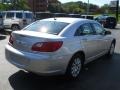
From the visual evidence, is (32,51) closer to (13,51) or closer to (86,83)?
(13,51)

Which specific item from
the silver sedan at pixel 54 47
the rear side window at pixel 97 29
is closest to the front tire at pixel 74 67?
the silver sedan at pixel 54 47

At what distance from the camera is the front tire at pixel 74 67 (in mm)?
6414

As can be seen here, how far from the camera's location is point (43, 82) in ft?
20.7

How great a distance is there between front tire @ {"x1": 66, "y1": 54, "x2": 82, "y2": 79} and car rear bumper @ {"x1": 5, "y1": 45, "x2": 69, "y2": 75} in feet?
1.00

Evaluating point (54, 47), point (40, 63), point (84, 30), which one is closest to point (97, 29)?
point (84, 30)

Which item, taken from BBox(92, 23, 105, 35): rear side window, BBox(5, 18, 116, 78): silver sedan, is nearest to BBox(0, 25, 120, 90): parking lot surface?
BBox(5, 18, 116, 78): silver sedan

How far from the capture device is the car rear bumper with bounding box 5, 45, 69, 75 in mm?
5699

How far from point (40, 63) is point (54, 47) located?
490mm

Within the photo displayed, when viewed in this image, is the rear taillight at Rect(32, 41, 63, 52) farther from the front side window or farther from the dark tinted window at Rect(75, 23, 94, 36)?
the front side window

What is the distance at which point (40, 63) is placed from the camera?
568 centimetres

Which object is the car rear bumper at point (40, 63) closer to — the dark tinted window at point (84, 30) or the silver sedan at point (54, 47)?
the silver sedan at point (54, 47)

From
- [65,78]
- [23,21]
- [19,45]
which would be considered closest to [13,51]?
[19,45]

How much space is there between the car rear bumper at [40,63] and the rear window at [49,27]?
0.81 meters

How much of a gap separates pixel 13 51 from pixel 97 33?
2.89m
